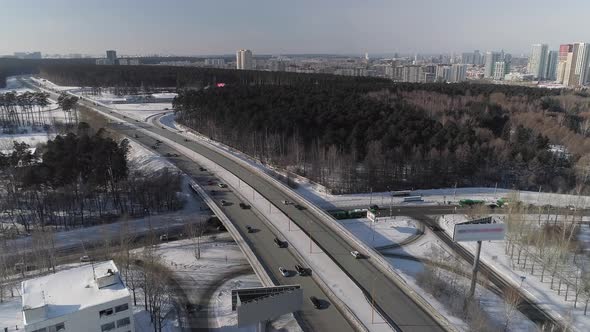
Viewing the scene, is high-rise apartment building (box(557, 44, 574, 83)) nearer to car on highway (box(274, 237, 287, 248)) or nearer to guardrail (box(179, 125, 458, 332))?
guardrail (box(179, 125, 458, 332))

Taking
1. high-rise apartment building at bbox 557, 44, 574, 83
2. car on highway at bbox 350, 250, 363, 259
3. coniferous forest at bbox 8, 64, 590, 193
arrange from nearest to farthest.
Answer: car on highway at bbox 350, 250, 363, 259 → coniferous forest at bbox 8, 64, 590, 193 → high-rise apartment building at bbox 557, 44, 574, 83

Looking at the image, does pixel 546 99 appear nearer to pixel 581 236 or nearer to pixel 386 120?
pixel 386 120

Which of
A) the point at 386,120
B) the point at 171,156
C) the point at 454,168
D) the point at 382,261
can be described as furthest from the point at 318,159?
the point at 382,261

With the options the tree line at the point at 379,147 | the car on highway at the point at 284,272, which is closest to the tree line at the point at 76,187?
the tree line at the point at 379,147

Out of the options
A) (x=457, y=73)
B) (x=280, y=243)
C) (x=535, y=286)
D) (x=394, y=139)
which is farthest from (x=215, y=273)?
(x=457, y=73)

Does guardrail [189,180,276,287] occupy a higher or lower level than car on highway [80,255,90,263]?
higher

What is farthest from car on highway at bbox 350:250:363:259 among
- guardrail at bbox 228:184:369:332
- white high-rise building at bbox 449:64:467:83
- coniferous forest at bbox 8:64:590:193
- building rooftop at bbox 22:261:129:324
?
white high-rise building at bbox 449:64:467:83
